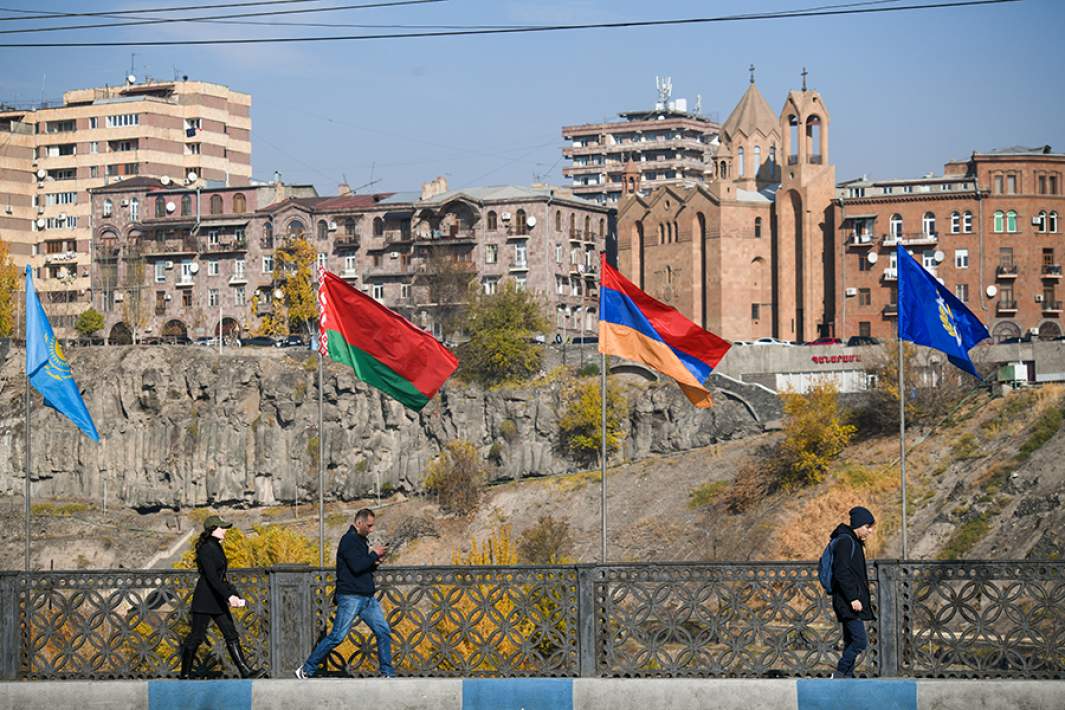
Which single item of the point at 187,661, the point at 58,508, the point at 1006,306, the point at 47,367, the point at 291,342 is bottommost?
the point at 58,508

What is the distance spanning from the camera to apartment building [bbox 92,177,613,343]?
10388 centimetres

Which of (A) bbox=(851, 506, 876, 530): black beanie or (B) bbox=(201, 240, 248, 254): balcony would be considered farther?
(B) bbox=(201, 240, 248, 254): balcony

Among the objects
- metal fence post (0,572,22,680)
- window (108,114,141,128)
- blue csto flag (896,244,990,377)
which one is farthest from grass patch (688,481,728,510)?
window (108,114,141,128)

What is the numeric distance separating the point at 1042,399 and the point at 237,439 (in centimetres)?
4446

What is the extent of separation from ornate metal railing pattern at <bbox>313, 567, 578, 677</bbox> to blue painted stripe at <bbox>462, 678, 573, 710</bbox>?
0.32m

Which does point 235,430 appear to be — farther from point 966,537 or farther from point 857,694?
point 857,694

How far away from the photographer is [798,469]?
225 ft

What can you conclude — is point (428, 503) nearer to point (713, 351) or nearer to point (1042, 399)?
point (1042, 399)

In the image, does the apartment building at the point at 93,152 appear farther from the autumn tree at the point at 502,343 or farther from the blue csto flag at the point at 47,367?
the blue csto flag at the point at 47,367

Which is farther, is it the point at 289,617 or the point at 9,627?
the point at 9,627

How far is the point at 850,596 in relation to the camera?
14.9 m

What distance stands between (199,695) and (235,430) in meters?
76.4

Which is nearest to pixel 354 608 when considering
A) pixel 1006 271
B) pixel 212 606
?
pixel 212 606

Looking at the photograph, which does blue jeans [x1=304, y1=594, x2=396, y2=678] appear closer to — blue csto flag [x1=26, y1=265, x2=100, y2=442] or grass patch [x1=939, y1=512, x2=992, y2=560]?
blue csto flag [x1=26, y1=265, x2=100, y2=442]
